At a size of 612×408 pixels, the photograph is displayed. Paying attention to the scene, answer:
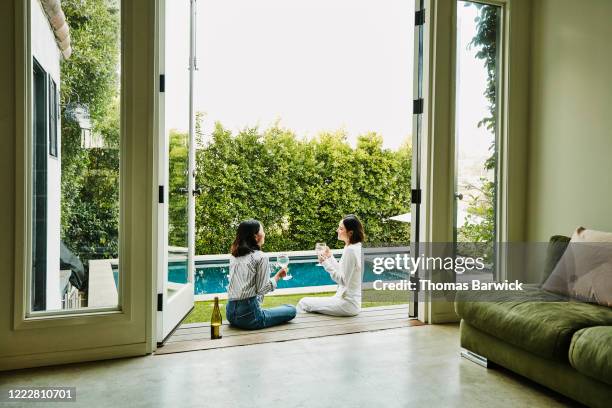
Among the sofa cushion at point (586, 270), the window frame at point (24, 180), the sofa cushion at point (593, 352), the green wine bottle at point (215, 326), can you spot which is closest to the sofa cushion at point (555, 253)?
the sofa cushion at point (586, 270)

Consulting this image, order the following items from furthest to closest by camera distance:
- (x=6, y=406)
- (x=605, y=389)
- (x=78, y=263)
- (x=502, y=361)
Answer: (x=78, y=263)
(x=502, y=361)
(x=6, y=406)
(x=605, y=389)

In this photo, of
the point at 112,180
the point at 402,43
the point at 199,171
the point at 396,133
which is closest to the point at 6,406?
the point at 112,180

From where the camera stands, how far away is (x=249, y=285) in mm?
3664

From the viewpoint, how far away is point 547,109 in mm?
3824

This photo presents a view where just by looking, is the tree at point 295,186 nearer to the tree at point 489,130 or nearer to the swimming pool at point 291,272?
the swimming pool at point 291,272

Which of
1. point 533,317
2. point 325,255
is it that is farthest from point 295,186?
point 533,317

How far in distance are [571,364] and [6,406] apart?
2763 millimetres

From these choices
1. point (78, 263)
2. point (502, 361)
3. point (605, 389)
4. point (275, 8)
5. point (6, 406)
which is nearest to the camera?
point (605, 389)

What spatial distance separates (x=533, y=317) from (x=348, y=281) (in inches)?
71.9

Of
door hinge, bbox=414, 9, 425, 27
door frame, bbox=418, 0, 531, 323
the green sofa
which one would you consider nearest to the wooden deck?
door frame, bbox=418, 0, 531, 323

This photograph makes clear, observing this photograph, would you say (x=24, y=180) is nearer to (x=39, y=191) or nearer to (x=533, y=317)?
(x=39, y=191)

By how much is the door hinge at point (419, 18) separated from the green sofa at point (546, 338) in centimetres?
225

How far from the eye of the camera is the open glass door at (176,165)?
3.31 metres

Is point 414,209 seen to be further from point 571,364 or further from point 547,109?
point 571,364
